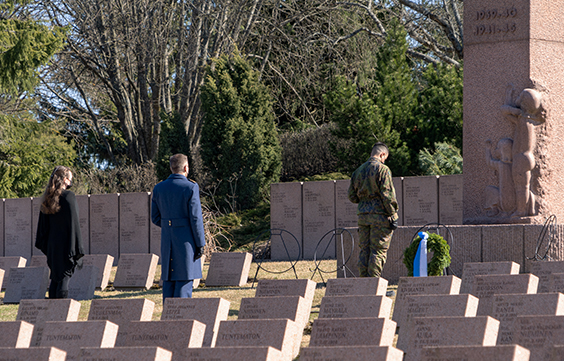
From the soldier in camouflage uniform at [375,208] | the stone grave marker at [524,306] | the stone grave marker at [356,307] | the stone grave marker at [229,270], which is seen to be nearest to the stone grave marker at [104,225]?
the stone grave marker at [229,270]

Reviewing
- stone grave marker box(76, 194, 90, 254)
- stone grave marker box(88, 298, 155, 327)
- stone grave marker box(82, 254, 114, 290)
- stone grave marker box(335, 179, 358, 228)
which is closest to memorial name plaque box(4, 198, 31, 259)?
stone grave marker box(76, 194, 90, 254)

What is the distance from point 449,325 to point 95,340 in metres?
2.18

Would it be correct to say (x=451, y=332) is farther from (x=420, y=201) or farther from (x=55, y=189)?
(x=420, y=201)

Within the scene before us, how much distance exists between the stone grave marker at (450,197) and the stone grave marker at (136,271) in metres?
5.11

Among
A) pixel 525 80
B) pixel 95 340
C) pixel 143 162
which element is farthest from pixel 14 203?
pixel 95 340

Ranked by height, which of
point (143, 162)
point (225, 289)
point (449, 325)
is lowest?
point (225, 289)

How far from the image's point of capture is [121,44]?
2130 centimetres

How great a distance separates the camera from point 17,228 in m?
16.9

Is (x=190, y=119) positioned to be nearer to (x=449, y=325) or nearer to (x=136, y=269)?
(x=136, y=269)

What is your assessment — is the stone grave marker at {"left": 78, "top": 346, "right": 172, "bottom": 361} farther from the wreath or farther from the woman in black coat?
the wreath

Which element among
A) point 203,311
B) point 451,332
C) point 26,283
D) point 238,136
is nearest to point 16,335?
point 203,311

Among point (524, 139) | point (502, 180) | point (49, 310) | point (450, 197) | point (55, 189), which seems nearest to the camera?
point (49, 310)

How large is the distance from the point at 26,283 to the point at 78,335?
20.9ft

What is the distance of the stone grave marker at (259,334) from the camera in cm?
478
